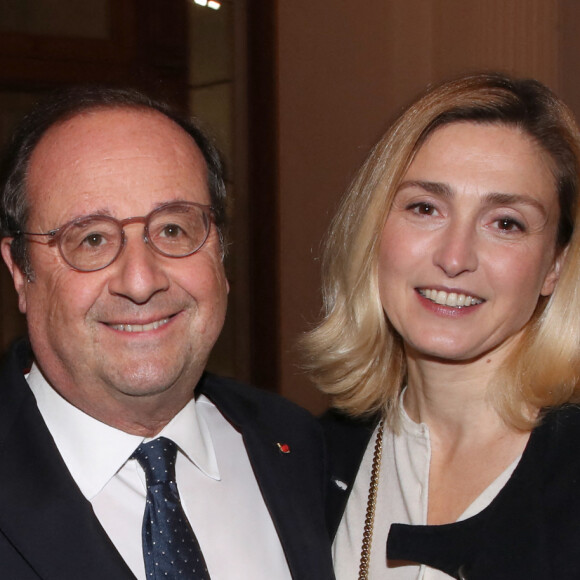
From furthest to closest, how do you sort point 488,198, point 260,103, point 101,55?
1. point 260,103
2. point 101,55
3. point 488,198

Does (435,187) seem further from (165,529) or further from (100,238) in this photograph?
(165,529)

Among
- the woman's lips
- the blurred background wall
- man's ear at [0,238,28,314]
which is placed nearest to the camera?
man's ear at [0,238,28,314]

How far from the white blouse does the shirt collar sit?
50 cm

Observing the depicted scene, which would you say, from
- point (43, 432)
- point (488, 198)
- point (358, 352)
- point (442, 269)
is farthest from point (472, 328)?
point (43, 432)

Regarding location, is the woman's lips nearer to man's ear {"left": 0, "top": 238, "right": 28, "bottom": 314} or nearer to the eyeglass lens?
the eyeglass lens

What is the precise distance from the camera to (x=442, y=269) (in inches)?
74.6

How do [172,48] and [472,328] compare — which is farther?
[172,48]

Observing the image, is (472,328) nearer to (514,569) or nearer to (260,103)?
(514,569)

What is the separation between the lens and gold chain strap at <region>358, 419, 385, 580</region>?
1.98 m

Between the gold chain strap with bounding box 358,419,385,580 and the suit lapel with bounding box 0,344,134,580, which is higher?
the suit lapel with bounding box 0,344,134,580

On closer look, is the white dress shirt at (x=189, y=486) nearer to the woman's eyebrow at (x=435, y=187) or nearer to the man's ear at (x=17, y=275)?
the man's ear at (x=17, y=275)

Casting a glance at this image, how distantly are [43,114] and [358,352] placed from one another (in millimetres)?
1025

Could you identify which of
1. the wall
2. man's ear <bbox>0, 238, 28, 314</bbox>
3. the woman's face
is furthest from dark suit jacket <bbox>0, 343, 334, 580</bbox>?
the wall

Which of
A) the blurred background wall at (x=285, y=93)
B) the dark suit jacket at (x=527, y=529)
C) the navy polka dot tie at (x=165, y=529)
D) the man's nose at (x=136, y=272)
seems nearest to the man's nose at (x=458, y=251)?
the dark suit jacket at (x=527, y=529)
